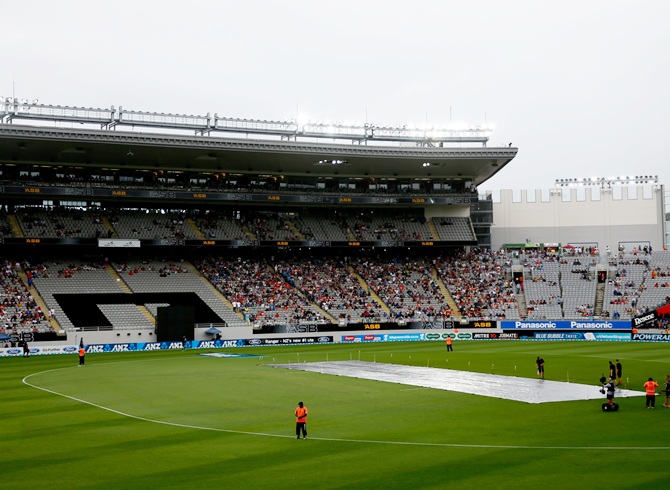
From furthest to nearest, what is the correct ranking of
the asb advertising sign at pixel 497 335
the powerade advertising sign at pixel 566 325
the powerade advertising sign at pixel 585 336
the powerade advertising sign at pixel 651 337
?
the asb advertising sign at pixel 497 335, the powerade advertising sign at pixel 566 325, the powerade advertising sign at pixel 585 336, the powerade advertising sign at pixel 651 337

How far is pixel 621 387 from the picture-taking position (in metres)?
34.8

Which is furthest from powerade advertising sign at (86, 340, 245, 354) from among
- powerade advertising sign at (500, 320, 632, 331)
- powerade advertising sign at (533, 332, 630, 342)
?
powerade advertising sign at (533, 332, 630, 342)

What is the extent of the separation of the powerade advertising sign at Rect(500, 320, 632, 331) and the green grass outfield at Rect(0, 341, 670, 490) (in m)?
29.2

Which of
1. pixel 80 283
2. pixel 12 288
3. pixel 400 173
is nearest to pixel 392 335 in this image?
pixel 400 173

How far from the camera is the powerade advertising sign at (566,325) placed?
235 feet

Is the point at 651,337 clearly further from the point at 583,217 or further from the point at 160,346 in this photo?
the point at 160,346

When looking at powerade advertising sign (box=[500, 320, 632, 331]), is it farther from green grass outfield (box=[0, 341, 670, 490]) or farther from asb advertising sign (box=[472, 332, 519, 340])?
green grass outfield (box=[0, 341, 670, 490])

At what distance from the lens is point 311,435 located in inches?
953

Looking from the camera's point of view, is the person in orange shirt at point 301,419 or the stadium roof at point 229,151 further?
the stadium roof at point 229,151

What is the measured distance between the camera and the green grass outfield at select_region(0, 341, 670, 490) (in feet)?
60.4

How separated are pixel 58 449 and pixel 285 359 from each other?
103 feet

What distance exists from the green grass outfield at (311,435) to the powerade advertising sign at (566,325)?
95.9 feet

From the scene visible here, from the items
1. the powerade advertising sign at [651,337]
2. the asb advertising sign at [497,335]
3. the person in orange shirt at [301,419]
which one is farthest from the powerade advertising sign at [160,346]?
the person in orange shirt at [301,419]

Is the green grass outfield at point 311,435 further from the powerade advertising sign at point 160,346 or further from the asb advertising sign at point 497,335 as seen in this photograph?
the asb advertising sign at point 497,335
